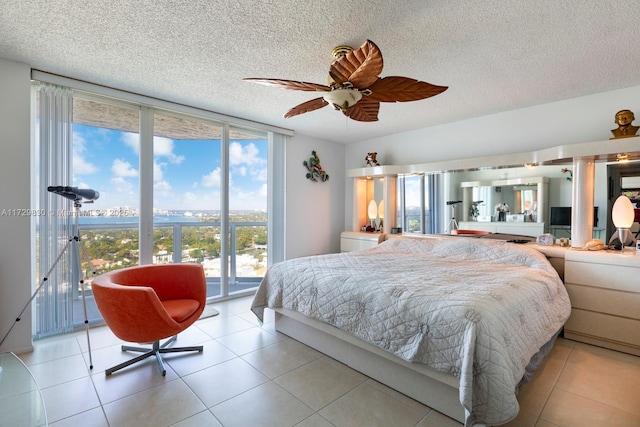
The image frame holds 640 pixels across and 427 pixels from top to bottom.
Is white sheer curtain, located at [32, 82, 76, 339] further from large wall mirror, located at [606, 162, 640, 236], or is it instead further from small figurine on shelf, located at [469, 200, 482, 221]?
large wall mirror, located at [606, 162, 640, 236]

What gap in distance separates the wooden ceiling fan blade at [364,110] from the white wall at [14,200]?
110 inches

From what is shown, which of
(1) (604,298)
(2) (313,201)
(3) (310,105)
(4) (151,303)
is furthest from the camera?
(2) (313,201)

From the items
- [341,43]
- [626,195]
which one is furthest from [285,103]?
[626,195]

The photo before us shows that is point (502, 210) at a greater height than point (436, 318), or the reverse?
point (502, 210)

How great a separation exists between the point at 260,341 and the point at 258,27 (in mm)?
2598

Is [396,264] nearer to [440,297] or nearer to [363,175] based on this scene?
[440,297]

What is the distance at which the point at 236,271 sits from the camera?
445cm

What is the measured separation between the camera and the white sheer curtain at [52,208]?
2809 mm

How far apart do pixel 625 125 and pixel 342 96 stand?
2.83 metres

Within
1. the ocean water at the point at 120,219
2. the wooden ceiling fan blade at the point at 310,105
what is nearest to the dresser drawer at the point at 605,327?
the wooden ceiling fan blade at the point at 310,105

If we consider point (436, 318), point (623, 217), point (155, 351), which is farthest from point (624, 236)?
point (155, 351)

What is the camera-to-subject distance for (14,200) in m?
2.57

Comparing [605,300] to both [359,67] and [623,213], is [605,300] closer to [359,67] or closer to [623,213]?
[623,213]

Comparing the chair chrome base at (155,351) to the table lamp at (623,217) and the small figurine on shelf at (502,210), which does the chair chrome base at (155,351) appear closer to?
the small figurine on shelf at (502,210)
